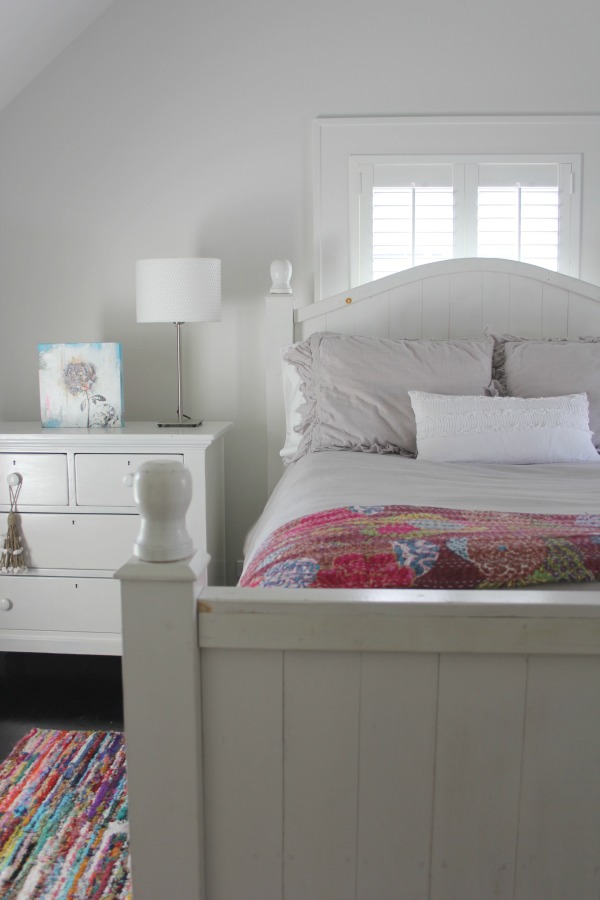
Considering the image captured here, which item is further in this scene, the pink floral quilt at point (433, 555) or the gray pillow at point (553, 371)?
the gray pillow at point (553, 371)

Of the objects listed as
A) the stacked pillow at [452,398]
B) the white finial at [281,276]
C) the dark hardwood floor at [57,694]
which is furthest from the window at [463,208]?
the dark hardwood floor at [57,694]

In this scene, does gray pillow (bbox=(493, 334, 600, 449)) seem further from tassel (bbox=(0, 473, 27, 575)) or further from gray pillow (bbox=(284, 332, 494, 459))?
tassel (bbox=(0, 473, 27, 575))

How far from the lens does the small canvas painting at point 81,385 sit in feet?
8.92

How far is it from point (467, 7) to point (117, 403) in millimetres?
1844

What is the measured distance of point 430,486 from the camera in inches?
69.3

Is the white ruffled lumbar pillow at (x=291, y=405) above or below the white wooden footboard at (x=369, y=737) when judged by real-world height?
above

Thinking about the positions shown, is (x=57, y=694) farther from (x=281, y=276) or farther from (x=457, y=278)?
(x=457, y=278)

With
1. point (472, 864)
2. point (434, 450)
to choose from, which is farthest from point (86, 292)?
point (472, 864)

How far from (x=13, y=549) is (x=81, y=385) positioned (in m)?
0.59

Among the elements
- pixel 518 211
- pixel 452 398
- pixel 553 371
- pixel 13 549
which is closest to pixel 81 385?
pixel 13 549

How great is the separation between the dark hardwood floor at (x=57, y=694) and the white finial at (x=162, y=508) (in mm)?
1495

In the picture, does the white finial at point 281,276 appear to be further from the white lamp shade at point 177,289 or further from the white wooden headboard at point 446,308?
the white lamp shade at point 177,289

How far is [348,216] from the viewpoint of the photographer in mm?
2883

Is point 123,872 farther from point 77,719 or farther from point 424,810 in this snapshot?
point 424,810
